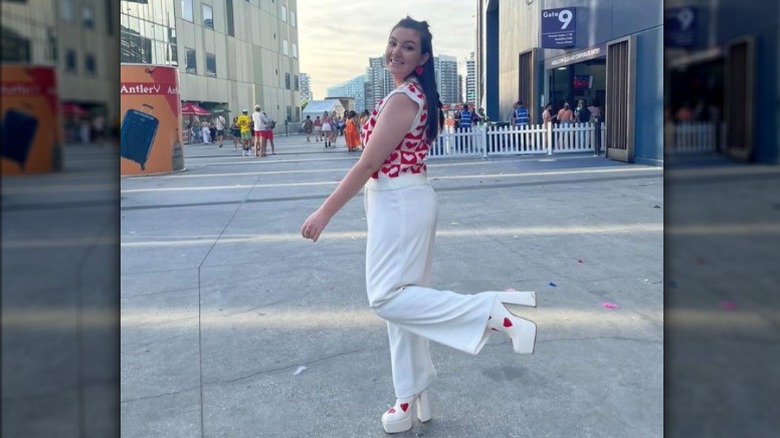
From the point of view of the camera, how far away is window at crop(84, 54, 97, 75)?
3.58 ft

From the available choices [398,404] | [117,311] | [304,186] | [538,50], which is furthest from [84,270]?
[538,50]

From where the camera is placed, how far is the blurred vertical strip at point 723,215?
4.00 ft

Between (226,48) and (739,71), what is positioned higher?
(226,48)

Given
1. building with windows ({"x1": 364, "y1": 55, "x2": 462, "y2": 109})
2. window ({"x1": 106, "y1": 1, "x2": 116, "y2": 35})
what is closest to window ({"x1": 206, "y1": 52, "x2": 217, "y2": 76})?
building with windows ({"x1": 364, "y1": 55, "x2": 462, "y2": 109})

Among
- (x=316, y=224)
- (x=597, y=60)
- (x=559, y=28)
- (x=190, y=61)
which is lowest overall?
(x=316, y=224)

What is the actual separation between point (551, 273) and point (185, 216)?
5.71m

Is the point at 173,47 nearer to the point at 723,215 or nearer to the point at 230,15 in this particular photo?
the point at 230,15

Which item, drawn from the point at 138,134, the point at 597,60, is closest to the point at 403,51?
the point at 138,134

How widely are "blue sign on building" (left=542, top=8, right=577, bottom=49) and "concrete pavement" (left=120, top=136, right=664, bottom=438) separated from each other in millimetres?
10474

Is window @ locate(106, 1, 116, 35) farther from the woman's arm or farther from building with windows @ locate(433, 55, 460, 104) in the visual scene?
building with windows @ locate(433, 55, 460, 104)

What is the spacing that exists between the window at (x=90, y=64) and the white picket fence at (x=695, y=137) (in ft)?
4.09

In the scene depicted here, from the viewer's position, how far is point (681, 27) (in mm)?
1373

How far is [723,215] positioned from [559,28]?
18216mm

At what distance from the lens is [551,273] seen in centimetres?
521
